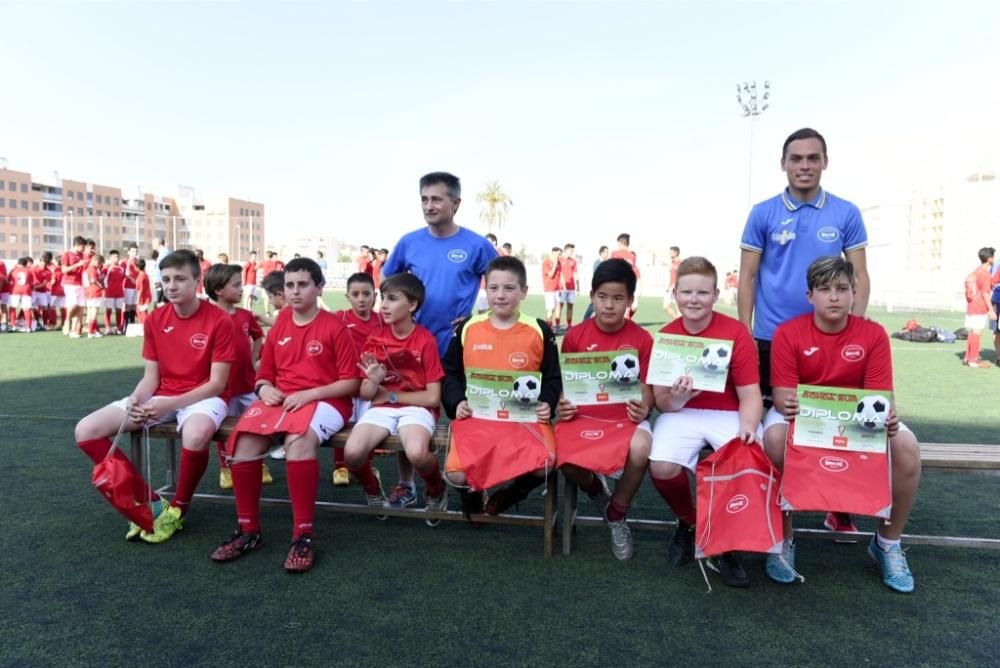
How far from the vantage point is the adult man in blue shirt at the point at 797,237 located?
11.6 feet

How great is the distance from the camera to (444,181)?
403cm

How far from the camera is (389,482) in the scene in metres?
4.74

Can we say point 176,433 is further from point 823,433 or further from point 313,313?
point 823,433

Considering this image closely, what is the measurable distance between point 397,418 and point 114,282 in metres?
13.2

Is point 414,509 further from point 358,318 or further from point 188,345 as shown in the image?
point 358,318

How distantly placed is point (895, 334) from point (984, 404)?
8524 mm

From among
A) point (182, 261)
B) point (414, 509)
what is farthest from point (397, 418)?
point (182, 261)

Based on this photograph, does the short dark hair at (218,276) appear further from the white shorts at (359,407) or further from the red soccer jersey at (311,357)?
the white shorts at (359,407)

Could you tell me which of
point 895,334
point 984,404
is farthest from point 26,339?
point 895,334

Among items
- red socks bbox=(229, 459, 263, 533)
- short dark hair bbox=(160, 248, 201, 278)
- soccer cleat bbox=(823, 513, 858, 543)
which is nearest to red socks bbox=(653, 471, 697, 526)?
soccer cleat bbox=(823, 513, 858, 543)

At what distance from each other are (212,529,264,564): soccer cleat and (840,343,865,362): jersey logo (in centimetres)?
290

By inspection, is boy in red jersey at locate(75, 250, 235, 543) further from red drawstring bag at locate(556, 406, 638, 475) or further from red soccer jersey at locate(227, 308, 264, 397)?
red drawstring bag at locate(556, 406, 638, 475)

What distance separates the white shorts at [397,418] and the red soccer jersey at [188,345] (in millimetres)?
861

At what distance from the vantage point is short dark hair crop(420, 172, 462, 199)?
4.00 metres
